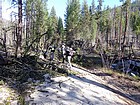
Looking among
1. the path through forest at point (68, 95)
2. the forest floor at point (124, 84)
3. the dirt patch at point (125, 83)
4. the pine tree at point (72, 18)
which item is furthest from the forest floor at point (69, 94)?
the pine tree at point (72, 18)

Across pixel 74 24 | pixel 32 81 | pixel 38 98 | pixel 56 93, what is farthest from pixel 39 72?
pixel 74 24

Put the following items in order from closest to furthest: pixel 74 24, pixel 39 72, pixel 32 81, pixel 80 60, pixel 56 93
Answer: pixel 56 93 < pixel 32 81 < pixel 39 72 < pixel 80 60 < pixel 74 24

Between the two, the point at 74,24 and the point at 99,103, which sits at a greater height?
the point at 74,24

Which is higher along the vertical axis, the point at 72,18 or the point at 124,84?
the point at 72,18

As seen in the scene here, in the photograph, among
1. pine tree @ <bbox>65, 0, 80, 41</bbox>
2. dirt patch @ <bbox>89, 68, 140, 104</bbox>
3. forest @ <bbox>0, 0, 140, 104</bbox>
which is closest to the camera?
forest @ <bbox>0, 0, 140, 104</bbox>

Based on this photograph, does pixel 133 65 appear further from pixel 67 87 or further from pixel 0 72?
pixel 0 72

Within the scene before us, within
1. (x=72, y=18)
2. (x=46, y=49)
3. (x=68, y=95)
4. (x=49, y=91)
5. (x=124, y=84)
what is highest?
(x=72, y=18)

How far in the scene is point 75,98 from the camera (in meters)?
11.4

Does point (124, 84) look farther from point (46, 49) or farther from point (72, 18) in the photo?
point (72, 18)

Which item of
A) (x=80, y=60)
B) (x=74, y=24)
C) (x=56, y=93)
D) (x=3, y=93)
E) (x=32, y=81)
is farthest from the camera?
(x=74, y=24)

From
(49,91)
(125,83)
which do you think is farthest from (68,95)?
(125,83)

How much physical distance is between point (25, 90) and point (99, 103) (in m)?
3.47

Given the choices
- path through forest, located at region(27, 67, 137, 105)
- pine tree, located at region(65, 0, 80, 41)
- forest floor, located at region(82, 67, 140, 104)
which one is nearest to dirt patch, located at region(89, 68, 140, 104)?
forest floor, located at region(82, 67, 140, 104)

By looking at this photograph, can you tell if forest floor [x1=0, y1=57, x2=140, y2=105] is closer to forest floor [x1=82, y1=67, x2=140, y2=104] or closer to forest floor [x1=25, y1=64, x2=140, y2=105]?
forest floor [x1=25, y1=64, x2=140, y2=105]
